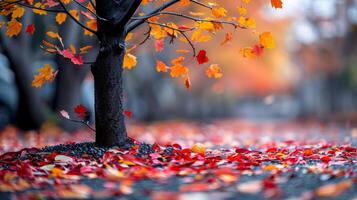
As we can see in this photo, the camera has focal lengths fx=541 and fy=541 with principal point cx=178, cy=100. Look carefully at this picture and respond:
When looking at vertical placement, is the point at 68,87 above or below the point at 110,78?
above

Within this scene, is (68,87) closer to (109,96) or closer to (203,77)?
(109,96)

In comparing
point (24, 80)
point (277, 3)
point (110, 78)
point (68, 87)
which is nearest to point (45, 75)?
point (110, 78)

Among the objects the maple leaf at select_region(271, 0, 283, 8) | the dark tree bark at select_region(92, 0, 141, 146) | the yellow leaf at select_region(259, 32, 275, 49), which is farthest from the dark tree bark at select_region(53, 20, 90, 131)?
the maple leaf at select_region(271, 0, 283, 8)

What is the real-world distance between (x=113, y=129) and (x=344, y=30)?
71.8 feet

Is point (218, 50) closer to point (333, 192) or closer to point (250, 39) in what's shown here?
point (250, 39)

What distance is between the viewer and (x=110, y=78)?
543 cm

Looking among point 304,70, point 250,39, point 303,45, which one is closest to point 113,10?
point 250,39

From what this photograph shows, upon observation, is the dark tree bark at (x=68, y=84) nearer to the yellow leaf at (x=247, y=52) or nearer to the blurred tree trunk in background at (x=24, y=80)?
the blurred tree trunk in background at (x=24, y=80)

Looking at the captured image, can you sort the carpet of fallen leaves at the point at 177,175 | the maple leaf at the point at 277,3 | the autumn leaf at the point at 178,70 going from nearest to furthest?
the carpet of fallen leaves at the point at 177,175 < the maple leaf at the point at 277,3 < the autumn leaf at the point at 178,70

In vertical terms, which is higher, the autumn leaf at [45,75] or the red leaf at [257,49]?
the red leaf at [257,49]

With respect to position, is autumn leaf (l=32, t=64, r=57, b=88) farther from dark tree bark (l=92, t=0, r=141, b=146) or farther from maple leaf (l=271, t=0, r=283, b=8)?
maple leaf (l=271, t=0, r=283, b=8)

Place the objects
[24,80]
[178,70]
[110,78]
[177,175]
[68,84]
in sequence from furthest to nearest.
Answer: [68,84] → [24,80] → [178,70] → [110,78] → [177,175]

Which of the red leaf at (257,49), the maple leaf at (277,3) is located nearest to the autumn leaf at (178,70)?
the red leaf at (257,49)

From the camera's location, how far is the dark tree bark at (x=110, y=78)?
543cm
